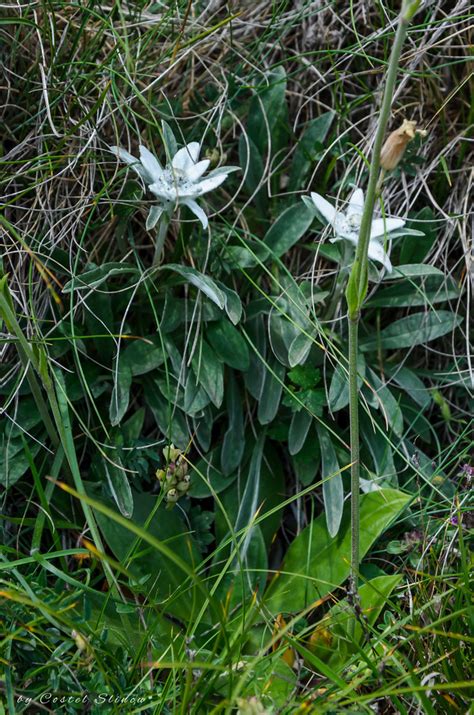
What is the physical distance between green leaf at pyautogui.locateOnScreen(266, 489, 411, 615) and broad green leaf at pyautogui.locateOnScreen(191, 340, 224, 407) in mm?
387

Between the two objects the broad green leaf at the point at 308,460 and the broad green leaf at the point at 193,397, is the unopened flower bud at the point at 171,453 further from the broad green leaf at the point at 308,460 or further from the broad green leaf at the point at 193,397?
the broad green leaf at the point at 308,460

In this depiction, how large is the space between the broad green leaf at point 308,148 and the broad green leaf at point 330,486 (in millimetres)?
675

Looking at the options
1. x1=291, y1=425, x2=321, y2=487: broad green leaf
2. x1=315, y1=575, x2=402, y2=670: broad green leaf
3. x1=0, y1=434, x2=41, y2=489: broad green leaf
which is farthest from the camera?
x1=291, y1=425, x2=321, y2=487: broad green leaf

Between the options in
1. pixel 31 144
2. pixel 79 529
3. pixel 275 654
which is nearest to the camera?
pixel 275 654

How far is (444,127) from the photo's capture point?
2.04 metres

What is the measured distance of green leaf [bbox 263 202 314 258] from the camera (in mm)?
1915

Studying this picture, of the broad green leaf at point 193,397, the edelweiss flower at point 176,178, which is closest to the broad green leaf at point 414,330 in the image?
the broad green leaf at point 193,397

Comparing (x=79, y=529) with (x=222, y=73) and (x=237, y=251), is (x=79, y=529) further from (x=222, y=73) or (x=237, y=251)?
(x=222, y=73)

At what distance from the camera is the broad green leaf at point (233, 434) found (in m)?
1.85

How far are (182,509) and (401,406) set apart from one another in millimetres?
627

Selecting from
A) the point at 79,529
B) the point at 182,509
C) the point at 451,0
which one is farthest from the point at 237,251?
the point at 451,0

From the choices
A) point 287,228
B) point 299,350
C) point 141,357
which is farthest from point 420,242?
point 141,357

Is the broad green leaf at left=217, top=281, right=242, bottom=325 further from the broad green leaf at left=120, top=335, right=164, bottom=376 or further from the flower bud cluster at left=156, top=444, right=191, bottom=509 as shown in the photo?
the flower bud cluster at left=156, top=444, right=191, bottom=509

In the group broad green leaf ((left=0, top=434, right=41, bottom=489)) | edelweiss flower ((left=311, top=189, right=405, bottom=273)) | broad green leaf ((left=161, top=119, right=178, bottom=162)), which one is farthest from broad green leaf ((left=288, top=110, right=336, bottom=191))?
broad green leaf ((left=0, top=434, right=41, bottom=489))
